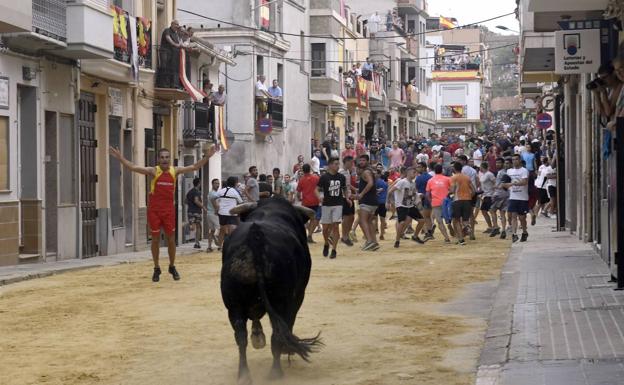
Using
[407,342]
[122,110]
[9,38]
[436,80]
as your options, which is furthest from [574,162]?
[436,80]

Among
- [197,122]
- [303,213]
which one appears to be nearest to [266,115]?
[197,122]

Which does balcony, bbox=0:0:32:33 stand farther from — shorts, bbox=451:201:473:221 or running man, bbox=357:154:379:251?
shorts, bbox=451:201:473:221

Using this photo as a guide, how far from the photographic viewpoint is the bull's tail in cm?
924

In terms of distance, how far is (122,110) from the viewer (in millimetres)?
30188

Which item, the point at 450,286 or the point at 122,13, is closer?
the point at 450,286

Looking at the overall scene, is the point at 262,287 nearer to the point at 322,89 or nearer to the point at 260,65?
the point at 260,65

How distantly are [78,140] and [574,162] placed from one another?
1078 centimetres

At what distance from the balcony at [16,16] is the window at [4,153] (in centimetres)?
202

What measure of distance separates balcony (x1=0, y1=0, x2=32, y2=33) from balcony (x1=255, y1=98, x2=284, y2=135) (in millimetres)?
23301

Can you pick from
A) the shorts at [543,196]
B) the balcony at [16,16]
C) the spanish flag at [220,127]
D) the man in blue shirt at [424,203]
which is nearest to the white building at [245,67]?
the spanish flag at [220,127]

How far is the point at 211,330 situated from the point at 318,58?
46.1 meters

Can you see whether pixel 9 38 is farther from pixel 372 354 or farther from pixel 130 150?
pixel 372 354

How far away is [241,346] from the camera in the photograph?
9383 millimetres

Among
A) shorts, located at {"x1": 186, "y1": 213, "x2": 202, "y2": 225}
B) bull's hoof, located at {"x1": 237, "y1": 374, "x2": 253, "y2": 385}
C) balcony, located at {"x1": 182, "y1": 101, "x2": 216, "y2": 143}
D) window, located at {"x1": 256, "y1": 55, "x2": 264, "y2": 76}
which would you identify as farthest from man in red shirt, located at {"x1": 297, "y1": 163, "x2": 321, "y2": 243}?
window, located at {"x1": 256, "y1": 55, "x2": 264, "y2": 76}
